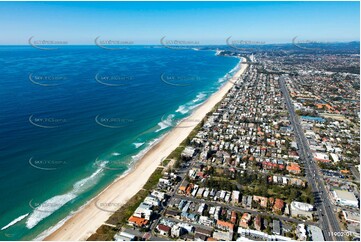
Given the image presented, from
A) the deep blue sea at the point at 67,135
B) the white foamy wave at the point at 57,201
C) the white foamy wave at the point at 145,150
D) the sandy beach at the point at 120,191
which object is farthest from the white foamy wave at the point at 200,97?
the white foamy wave at the point at 57,201

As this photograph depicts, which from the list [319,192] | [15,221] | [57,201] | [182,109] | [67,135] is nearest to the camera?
[15,221]

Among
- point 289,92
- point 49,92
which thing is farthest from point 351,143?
point 49,92

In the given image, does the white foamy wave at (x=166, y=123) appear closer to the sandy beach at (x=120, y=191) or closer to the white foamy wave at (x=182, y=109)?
the sandy beach at (x=120, y=191)

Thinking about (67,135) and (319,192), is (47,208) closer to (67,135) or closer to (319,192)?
(67,135)

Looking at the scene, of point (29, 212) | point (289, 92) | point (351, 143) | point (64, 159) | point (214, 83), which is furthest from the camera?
point (214, 83)

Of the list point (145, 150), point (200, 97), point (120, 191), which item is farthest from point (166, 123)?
point (120, 191)

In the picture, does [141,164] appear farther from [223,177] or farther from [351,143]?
[351,143]

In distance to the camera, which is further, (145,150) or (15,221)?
(145,150)
